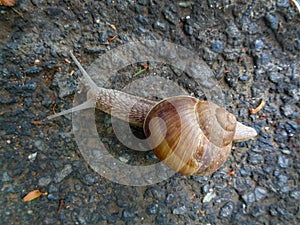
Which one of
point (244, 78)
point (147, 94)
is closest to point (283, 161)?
point (244, 78)

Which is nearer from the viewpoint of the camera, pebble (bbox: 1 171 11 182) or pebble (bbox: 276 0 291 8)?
pebble (bbox: 1 171 11 182)

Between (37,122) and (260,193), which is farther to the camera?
(260,193)

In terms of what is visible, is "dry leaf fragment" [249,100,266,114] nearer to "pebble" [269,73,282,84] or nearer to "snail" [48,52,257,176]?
"pebble" [269,73,282,84]

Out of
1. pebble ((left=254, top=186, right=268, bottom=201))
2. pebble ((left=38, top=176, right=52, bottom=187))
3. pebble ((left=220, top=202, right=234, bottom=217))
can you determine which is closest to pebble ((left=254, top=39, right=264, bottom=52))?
pebble ((left=254, top=186, right=268, bottom=201))

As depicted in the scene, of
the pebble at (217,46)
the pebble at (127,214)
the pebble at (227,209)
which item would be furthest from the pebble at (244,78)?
the pebble at (127,214)

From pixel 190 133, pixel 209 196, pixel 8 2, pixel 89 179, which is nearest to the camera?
pixel 190 133

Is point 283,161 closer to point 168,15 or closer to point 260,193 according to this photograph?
point 260,193
